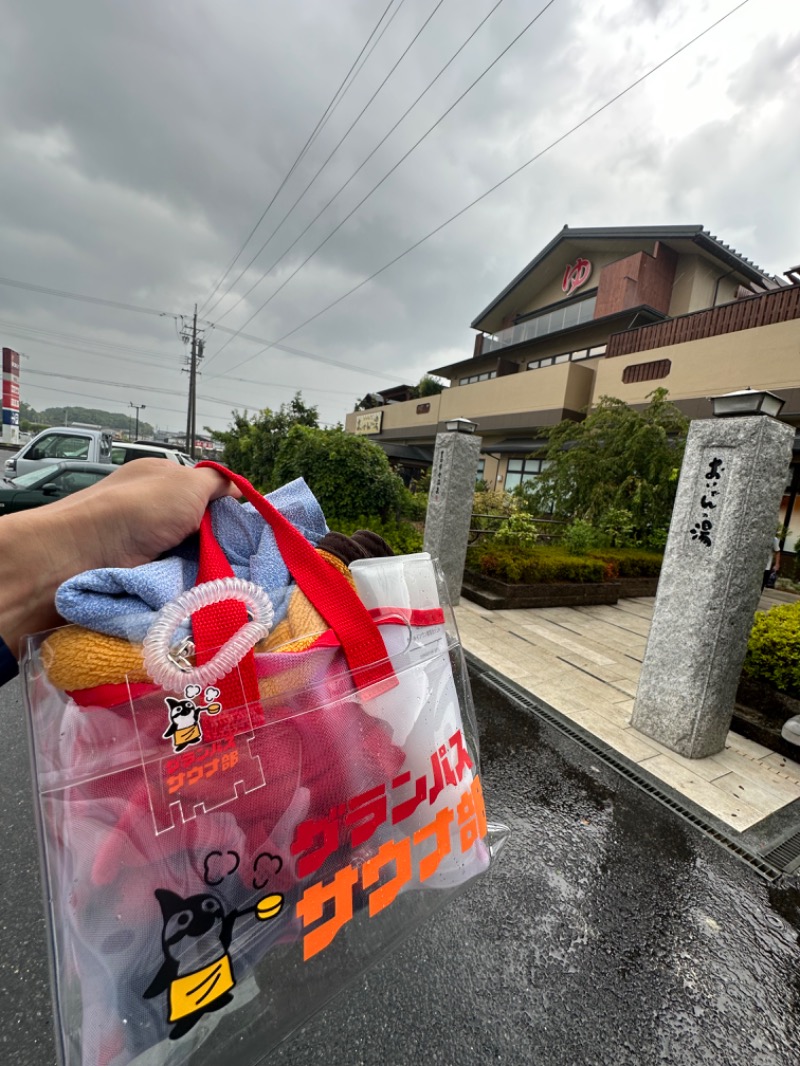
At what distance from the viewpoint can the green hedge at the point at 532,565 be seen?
6.27 meters

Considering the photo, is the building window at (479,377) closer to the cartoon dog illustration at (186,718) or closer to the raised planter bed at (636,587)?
the raised planter bed at (636,587)

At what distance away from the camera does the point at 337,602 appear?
0.85 metres

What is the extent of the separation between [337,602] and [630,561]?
7.95 metres

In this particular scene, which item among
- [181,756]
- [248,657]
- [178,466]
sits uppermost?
[178,466]

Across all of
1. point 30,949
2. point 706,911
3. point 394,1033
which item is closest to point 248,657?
point 394,1033

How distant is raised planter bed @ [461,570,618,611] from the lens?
238 inches

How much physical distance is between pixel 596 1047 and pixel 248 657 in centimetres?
162

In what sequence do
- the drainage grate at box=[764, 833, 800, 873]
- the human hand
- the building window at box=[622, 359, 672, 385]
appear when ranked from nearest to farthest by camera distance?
the human hand → the drainage grate at box=[764, 833, 800, 873] → the building window at box=[622, 359, 672, 385]

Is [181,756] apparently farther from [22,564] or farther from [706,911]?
[706,911]

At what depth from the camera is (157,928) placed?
0.63 m

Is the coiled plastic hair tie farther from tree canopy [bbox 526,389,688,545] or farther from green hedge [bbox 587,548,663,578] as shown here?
tree canopy [bbox 526,389,688,545]

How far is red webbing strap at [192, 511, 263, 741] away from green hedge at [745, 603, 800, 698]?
394 centimetres

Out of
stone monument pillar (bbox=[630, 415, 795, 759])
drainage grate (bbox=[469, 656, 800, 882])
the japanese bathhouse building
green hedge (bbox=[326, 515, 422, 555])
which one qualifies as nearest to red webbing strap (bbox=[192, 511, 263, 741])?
drainage grate (bbox=[469, 656, 800, 882])

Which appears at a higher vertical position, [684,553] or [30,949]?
[684,553]
